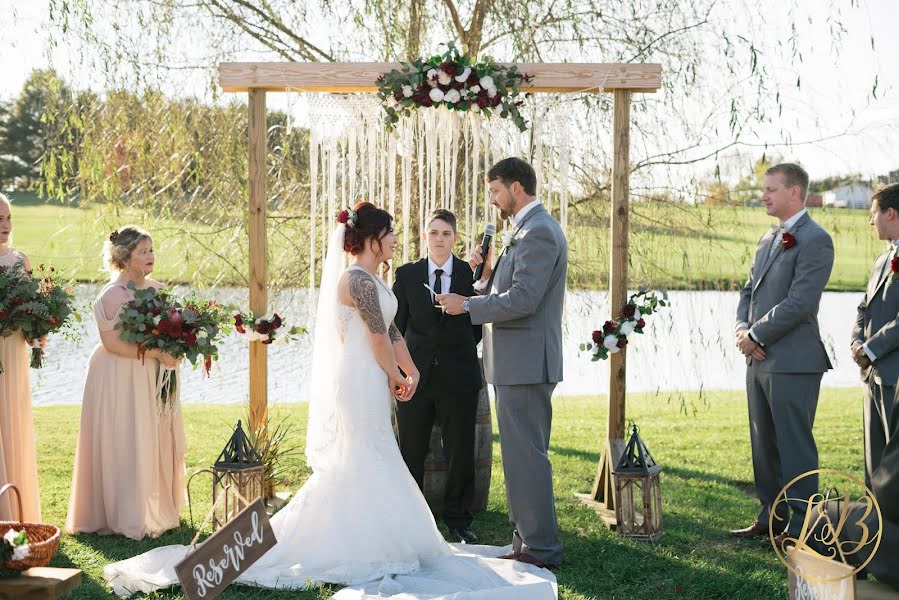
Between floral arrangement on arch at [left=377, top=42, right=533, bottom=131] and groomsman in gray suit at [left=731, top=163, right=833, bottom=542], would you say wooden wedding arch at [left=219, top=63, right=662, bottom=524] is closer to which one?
floral arrangement on arch at [left=377, top=42, right=533, bottom=131]

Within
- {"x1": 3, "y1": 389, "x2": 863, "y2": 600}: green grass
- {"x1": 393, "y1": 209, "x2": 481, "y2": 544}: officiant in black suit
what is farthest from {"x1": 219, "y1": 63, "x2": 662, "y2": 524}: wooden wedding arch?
{"x1": 393, "y1": 209, "x2": 481, "y2": 544}: officiant in black suit

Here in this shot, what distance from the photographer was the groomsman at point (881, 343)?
200 inches

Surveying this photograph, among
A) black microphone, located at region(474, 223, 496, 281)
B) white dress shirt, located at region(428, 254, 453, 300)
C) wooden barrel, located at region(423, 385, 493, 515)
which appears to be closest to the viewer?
black microphone, located at region(474, 223, 496, 281)

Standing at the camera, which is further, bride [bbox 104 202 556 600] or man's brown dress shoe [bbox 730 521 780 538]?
man's brown dress shoe [bbox 730 521 780 538]

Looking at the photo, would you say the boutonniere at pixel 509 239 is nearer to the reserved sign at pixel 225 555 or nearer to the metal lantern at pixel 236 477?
the metal lantern at pixel 236 477

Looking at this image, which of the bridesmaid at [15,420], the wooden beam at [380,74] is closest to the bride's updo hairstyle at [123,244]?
the bridesmaid at [15,420]

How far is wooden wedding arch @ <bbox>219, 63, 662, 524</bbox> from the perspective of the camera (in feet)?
19.3

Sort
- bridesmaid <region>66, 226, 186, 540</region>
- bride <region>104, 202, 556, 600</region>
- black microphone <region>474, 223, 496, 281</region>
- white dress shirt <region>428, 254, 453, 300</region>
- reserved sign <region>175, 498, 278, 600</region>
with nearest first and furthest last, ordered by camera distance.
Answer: reserved sign <region>175, 498, 278, 600</region>
bride <region>104, 202, 556, 600</region>
black microphone <region>474, 223, 496, 281</region>
bridesmaid <region>66, 226, 186, 540</region>
white dress shirt <region>428, 254, 453, 300</region>

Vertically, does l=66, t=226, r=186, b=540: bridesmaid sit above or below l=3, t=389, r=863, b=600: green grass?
above

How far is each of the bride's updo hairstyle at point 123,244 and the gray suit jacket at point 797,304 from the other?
341cm

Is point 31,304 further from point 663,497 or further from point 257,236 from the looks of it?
point 663,497

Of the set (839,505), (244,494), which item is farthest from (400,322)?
(839,505)

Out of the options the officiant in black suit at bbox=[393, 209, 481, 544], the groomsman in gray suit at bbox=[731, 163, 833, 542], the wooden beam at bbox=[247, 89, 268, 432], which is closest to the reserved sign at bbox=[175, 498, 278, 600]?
the officiant in black suit at bbox=[393, 209, 481, 544]

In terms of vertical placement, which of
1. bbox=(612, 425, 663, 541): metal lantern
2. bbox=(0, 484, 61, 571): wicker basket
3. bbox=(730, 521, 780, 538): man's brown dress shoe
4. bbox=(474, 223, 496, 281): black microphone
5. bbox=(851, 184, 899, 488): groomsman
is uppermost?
bbox=(474, 223, 496, 281): black microphone
